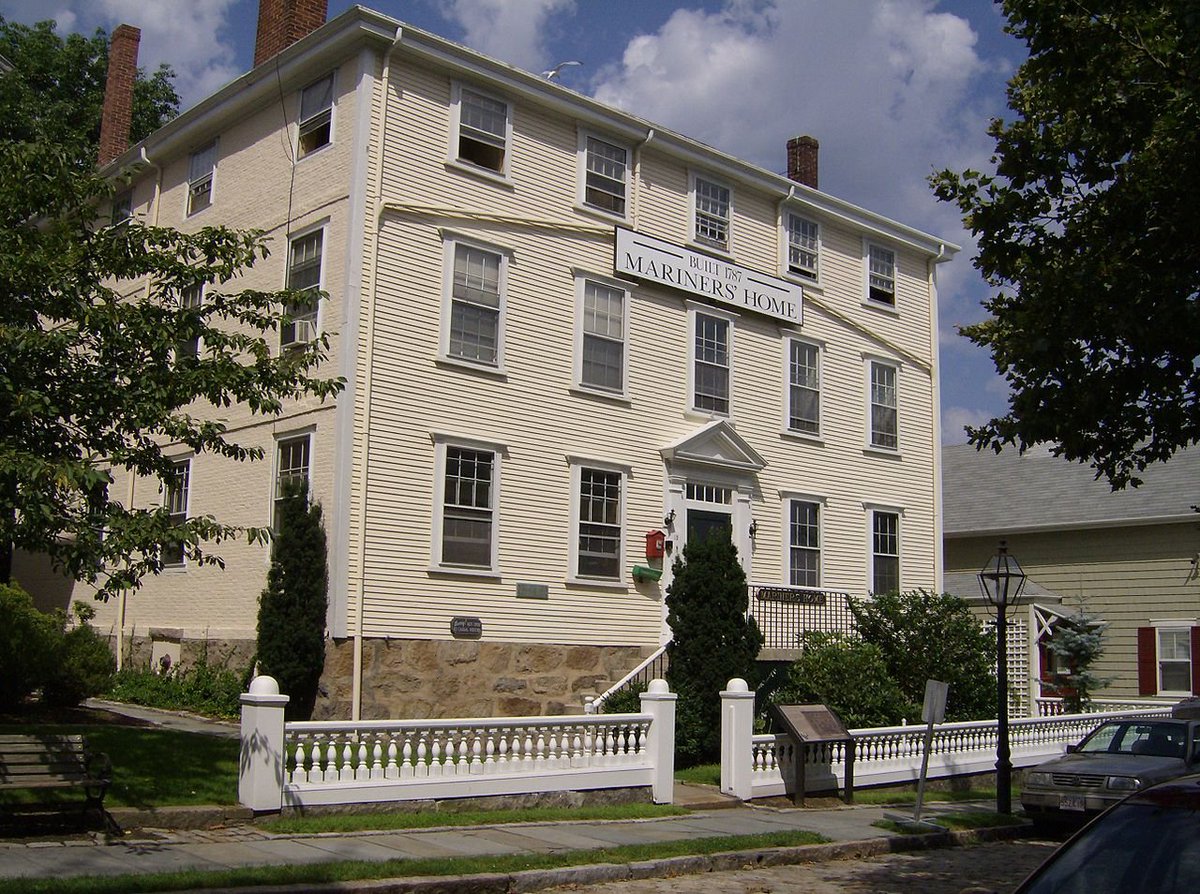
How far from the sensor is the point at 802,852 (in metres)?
13.6

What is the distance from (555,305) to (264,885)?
13.0 metres

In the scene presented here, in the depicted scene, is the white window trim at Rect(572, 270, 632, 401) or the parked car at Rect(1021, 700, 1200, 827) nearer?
the parked car at Rect(1021, 700, 1200, 827)

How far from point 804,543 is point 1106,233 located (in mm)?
13739

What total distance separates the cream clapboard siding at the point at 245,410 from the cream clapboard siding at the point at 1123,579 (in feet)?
70.0

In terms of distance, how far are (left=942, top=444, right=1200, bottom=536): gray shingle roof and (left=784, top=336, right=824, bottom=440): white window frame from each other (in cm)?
729

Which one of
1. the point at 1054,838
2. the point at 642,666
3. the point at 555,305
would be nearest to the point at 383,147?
the point at 555,305

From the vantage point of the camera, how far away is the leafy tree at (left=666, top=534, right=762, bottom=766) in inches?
747

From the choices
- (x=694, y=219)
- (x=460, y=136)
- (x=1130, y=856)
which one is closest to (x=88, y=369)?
(x=460, y=136)

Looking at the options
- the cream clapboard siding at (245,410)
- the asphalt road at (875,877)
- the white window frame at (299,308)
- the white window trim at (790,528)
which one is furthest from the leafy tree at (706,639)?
the white window frame at (299,308)

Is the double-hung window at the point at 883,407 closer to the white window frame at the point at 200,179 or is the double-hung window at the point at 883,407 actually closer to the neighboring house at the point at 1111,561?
the neighboring house at the point at 1111,561

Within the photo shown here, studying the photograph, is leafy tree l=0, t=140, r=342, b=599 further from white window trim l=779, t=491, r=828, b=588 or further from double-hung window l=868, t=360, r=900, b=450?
double-hung window l=868, t=360, r=900, b=450

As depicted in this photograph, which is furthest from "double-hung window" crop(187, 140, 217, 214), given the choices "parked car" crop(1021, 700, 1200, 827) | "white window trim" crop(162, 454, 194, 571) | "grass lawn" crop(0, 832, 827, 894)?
"parked car" crop(1021, 700, 1200, 827)

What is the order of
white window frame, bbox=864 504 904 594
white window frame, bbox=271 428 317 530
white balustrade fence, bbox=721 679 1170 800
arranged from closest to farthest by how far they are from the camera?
white balustrade fence, bbox=721 679 1170 800, white window frame, bbox=271 428 317 530, white window frame, bbox=864 504 904 594

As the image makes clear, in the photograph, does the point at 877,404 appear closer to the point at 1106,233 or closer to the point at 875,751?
the point at 875,751
